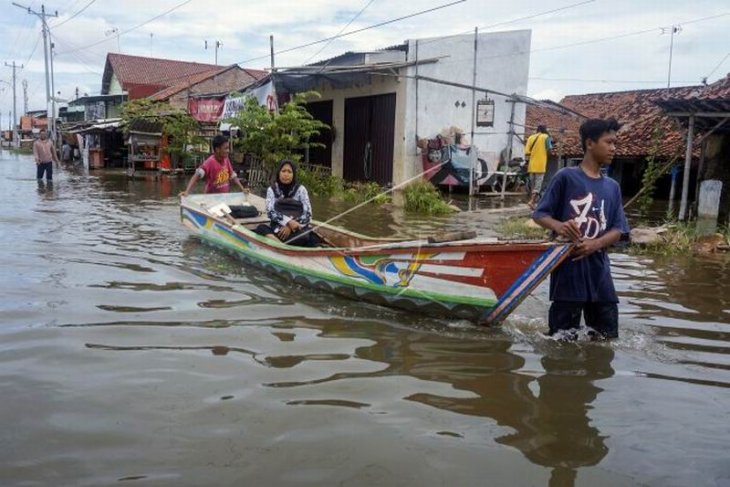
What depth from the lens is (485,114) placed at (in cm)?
1764

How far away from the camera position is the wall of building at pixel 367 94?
1684 cm

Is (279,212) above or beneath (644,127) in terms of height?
beneath

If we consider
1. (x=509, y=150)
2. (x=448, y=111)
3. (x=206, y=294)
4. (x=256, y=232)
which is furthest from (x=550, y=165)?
(x=206, y=294)

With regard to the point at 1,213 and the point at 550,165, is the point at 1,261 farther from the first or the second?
the point at 550,165

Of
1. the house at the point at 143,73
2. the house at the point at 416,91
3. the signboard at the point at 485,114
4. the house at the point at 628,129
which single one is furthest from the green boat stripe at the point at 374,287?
the house at the point at 143,73

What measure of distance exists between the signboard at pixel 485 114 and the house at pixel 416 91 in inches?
2.8

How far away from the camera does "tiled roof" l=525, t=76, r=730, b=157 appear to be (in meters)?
16.6

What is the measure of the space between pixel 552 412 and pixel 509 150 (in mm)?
15124

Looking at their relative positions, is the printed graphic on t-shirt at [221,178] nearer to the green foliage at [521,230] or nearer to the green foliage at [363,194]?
the green foliage at [521,230]

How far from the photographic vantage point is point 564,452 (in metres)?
3.09

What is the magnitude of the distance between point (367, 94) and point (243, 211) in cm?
1017

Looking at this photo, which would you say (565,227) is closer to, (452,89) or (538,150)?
(538,150)

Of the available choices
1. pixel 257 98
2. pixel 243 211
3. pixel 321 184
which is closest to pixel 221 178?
pixel 243 211

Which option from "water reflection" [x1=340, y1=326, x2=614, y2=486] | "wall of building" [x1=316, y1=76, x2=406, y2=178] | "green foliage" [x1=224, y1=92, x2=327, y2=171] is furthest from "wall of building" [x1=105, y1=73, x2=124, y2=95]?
"water reflection" [x1=340, y1=326, x2=614, y2=486]
